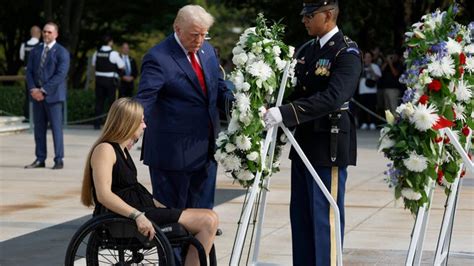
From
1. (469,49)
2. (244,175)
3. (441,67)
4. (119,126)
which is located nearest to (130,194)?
(119,126)

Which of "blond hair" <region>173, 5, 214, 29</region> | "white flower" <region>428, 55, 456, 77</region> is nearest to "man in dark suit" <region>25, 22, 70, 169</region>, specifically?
"blond hair" <region>173, 5, 214, 29</region>

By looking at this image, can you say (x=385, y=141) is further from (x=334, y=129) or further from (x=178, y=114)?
(x=178, y=114)

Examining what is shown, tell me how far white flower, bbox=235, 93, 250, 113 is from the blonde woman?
1.78ft

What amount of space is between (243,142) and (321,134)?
0.56 m

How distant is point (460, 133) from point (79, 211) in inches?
191

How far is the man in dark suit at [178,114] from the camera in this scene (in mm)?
7066

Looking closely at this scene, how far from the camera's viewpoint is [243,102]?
6.45 m

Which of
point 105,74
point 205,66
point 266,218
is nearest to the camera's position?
point 205,66

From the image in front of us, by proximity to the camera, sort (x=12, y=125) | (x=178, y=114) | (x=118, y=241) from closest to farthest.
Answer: (x=118, y=241) < (x=178, y=114) < (x=12, y=125)

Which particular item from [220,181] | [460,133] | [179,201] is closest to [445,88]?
[460,133]

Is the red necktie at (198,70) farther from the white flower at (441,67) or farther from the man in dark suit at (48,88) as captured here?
the man in dark suit at (48,88)

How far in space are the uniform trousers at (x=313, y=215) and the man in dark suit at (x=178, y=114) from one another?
2.10 ft

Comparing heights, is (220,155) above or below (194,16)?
→ below

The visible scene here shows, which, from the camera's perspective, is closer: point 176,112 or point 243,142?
point 243,142
